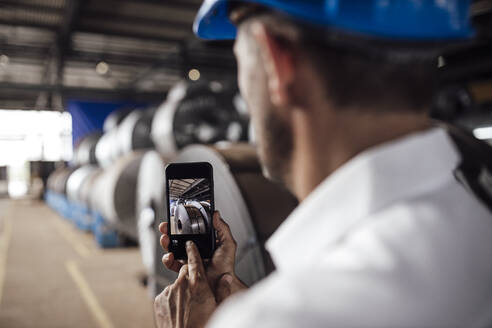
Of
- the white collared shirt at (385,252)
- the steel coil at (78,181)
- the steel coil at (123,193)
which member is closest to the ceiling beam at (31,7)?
the steel coil at (78,181)

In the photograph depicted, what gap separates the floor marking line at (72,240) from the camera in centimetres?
445

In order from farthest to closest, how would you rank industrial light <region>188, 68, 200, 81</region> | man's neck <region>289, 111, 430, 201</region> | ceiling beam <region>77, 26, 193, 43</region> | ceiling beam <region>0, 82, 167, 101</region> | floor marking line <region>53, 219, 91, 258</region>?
industrial light <region>188, 68, 200, 81</region>, ceiling beam <region>0, 82, 167, 101</region>, ceiling beam <region>77, 26, 193, 43</region>, floor marking line <region>53, 219, 91, 258</region>, man's neck <region>289, 111, 430, 201</region>

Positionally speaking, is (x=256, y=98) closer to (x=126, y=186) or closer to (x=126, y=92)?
(x=126, y=186)

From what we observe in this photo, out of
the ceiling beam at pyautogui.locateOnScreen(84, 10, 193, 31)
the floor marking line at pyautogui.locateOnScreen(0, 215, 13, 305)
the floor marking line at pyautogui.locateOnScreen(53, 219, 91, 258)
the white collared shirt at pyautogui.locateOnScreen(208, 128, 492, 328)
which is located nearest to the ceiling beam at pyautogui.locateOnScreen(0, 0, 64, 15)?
the ceiling beam at pyautogui.locateOnScreen(84, 10, 193, 31)

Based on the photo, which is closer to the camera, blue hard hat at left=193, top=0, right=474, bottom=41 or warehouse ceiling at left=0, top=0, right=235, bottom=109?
blue hard hat at left=193, top=0, right=474, bottom=41

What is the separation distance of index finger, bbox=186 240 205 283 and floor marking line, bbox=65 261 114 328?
77.8 inches

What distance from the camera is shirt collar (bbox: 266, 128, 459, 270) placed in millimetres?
446

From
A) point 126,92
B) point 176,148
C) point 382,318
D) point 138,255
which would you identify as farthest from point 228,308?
point 126,92

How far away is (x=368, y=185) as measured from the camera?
0.45m

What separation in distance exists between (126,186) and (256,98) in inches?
124

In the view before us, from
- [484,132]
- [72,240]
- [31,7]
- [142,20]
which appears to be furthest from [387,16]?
[31,7]

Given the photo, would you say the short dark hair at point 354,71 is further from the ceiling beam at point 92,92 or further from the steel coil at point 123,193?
the ceiling beam at point 92,92

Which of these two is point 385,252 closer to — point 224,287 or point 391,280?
point 391,280

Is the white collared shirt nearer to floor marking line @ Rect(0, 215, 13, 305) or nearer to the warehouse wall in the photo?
floor marking line @ Rect(0, 215, 13, 305)
